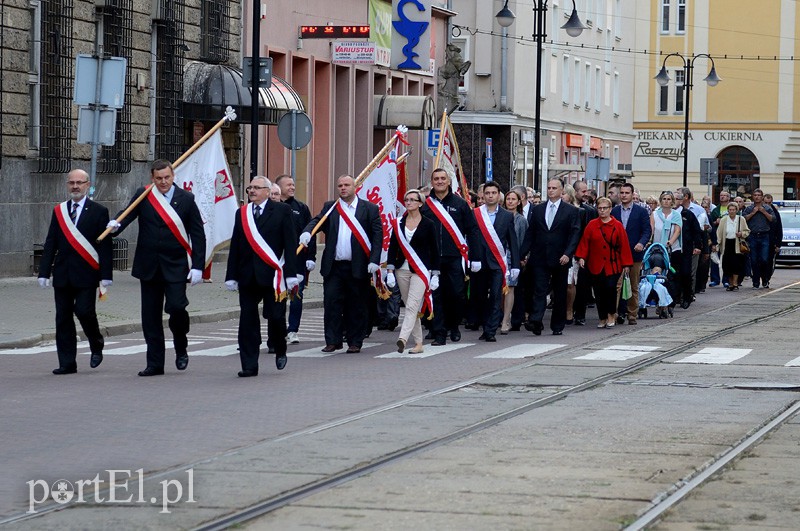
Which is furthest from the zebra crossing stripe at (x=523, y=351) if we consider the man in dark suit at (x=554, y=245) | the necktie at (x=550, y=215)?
the necktie at (x=550, y=215)

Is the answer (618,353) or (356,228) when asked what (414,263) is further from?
(618,353)

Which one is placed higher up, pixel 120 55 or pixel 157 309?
Result: pixel 120 55

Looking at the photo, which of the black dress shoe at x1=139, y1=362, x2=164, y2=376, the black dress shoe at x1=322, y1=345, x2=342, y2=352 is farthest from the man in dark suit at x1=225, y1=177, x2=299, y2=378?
the black dress shoe at x1=322, y1=345, x2=342, y2=352

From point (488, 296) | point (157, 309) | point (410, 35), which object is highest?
point (410, 35)

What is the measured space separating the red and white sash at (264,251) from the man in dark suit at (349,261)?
2.29 m

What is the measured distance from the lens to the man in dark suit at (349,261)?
17.2 meters

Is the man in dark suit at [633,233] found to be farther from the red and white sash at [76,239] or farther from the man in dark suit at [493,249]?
the red and white sash at [76,239]

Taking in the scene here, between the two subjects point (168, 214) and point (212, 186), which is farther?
point (212, 186)

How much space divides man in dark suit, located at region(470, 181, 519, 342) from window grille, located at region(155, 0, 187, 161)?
12711 mm

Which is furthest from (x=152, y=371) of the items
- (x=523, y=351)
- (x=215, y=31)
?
(x=215, y=31)

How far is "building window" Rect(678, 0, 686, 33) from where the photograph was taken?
258 ft

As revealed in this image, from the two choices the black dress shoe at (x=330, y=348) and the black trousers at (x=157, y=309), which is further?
the black dress shoe at (x=330, y=348)

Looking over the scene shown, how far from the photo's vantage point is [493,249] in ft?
64.2

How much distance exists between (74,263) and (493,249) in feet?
20.6
